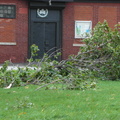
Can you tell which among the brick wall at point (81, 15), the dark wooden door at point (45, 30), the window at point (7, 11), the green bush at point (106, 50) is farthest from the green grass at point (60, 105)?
the brick wall at point (81, 15)

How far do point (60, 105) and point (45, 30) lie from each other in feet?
62.8

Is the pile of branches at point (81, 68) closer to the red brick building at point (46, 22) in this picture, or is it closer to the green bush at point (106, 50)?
the green bush at point (106, 50)

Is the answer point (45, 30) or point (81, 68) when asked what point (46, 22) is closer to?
point (45, 30)

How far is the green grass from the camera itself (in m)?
7.36

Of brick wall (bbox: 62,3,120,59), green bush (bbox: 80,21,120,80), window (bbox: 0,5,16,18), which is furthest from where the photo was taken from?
brick wall (bbox: 62,3,120,59)

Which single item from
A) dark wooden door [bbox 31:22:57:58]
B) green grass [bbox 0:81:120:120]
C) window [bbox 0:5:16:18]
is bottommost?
green grass [bbox 0:81:120:120]

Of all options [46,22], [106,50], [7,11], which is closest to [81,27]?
[46,22]

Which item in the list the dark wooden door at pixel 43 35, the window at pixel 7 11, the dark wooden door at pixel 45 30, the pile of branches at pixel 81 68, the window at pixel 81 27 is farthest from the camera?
the window at pixel 81 27

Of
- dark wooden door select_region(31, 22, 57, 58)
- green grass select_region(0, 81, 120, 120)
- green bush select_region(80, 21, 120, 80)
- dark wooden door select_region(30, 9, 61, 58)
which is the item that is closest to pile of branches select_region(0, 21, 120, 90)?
green bush select_region(80, 21, 120, 80)

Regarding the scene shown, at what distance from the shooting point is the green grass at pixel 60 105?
7.36 m

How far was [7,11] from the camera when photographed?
26641 mm

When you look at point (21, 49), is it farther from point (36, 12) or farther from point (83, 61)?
point (83, 61)

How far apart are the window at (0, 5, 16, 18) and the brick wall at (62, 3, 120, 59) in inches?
124

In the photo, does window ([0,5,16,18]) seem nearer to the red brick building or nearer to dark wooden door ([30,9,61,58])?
the red brick building
